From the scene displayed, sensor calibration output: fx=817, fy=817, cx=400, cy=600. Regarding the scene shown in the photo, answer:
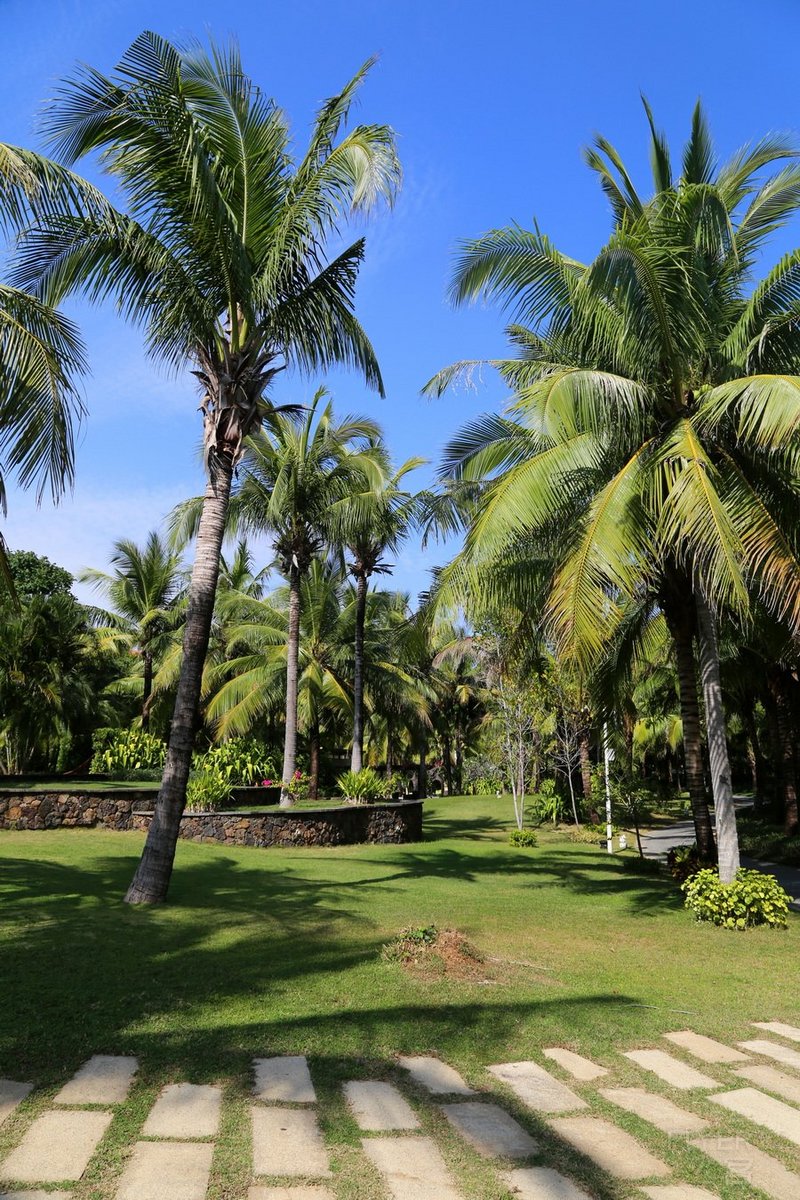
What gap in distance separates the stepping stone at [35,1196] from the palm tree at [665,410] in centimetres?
637

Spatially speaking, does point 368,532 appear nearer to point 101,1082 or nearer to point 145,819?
point 145,819

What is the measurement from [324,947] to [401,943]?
75cm

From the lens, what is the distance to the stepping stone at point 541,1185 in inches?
128

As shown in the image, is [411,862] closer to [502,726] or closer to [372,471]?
[372,471]

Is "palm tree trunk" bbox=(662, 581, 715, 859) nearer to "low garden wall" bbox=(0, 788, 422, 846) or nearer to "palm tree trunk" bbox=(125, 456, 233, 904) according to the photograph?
"palm tree trunk" bbox=(125, 456, 233, 904)

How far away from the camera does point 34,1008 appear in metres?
5.07

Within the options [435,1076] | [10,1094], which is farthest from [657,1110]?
[10,1094]

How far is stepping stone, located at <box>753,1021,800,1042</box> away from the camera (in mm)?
5676

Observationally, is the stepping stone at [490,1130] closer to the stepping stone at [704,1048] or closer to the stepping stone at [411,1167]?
the stepping stone at [411,1167]

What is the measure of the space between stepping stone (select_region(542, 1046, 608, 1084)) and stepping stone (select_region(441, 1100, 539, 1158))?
Result: 805 millimetres

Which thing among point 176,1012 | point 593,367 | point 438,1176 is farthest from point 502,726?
point 438,1176

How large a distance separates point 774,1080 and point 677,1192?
5.86 ft

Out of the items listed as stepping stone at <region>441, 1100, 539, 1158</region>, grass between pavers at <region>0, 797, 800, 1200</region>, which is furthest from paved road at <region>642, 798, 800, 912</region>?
stepping stone at <region>441, 1100, 539, 1158</region>

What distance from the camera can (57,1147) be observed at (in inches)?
132
